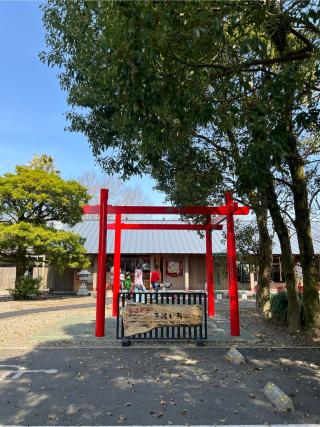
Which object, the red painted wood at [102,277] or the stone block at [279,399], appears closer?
the stone block at [279,399]

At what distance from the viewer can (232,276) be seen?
10242 millimetres

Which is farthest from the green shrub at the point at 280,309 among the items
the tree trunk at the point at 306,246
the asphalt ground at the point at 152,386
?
the asphalt ground at the point at 152,386

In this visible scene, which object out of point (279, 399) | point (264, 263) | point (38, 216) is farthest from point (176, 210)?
point (38, 216)

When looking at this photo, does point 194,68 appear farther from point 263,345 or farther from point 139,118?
point 263,345

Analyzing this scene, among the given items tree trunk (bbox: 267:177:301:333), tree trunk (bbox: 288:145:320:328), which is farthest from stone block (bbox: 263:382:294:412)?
tree trunk (bbox: 267:177:301:333)

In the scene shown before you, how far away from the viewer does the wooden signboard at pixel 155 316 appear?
8.98 m

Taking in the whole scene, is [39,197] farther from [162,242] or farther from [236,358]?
[236,358]

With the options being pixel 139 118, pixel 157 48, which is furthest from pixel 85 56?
pixel 157 48

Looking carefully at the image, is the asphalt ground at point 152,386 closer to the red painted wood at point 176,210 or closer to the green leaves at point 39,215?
the red painted wood at point 176,210

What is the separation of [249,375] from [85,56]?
5.63 meters

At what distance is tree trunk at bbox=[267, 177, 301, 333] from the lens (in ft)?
33.1

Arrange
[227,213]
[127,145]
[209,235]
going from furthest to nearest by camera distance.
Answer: [209,235], [227,213], [127,145]

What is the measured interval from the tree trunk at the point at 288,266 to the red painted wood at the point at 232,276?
1.04 metres

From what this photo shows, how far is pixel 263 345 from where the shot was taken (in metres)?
8.84
